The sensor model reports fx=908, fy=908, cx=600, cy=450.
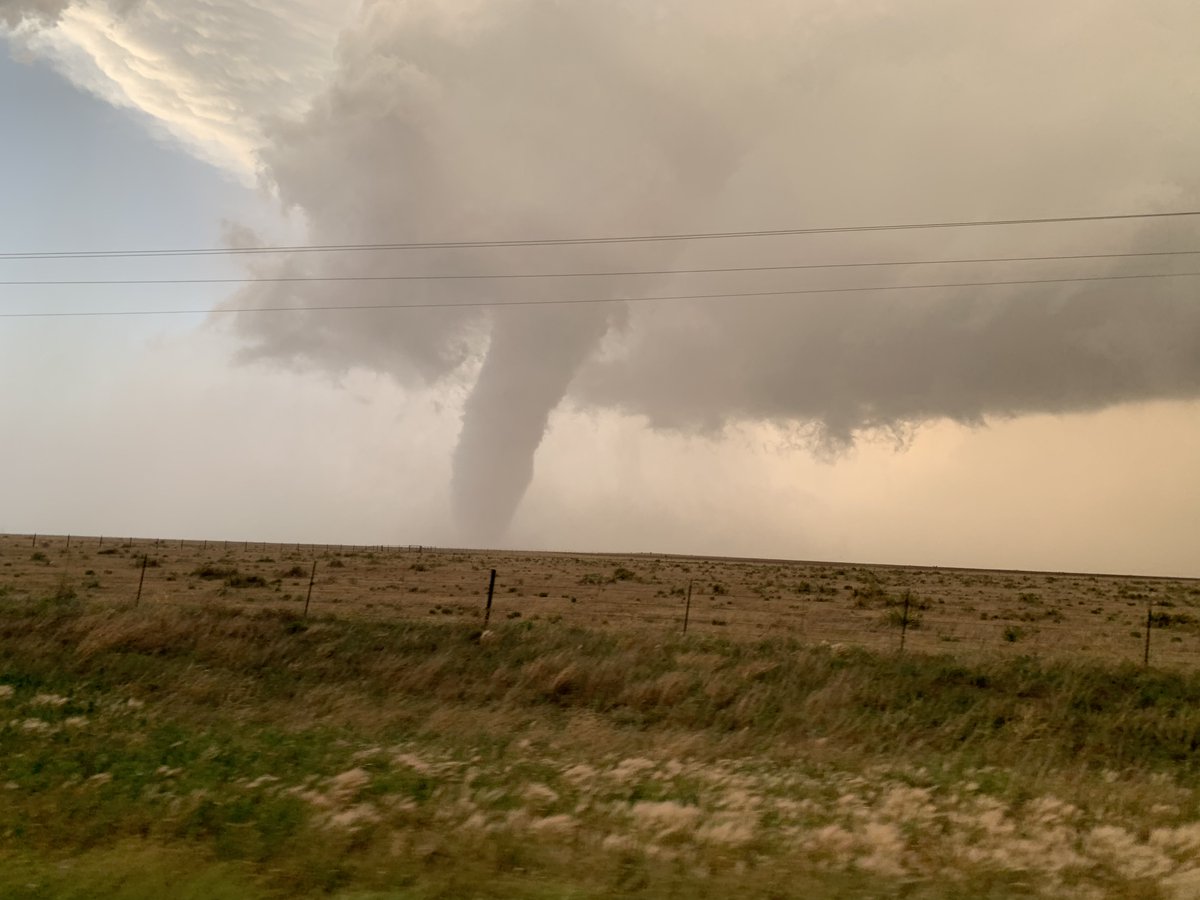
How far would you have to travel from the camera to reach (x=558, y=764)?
12914 millimetres

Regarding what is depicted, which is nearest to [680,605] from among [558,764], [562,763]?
[562,763]

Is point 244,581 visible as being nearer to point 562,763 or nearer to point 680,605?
point 680,605

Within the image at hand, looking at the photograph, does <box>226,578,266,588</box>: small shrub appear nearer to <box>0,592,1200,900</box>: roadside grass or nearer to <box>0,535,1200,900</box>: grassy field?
<box>0,535,1200,900</box>: grassy field

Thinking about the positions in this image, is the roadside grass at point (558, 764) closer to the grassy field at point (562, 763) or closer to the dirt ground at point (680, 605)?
the grassy field at point (562, 763)

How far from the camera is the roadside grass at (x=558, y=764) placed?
8.09m

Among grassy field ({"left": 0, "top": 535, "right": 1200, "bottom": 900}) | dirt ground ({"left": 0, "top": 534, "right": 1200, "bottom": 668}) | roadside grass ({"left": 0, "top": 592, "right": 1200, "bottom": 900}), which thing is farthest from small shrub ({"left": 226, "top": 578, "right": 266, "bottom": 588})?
roadside grass ({"left": 0, "top": 592, "right": 1200, "bottom": 900})

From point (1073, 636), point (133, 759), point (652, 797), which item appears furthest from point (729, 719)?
point (1073, 636)

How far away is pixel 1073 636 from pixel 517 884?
36707 millimetres

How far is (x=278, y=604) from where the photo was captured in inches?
1544

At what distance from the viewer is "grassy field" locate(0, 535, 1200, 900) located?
808 cm

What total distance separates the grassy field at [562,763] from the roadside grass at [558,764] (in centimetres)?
6

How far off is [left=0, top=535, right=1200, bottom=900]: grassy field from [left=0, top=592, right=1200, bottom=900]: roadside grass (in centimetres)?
6

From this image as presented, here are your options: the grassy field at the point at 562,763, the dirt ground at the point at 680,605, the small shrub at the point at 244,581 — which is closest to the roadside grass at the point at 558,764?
the grassy field at the point at 562,763

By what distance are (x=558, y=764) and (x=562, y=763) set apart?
0.45ft
